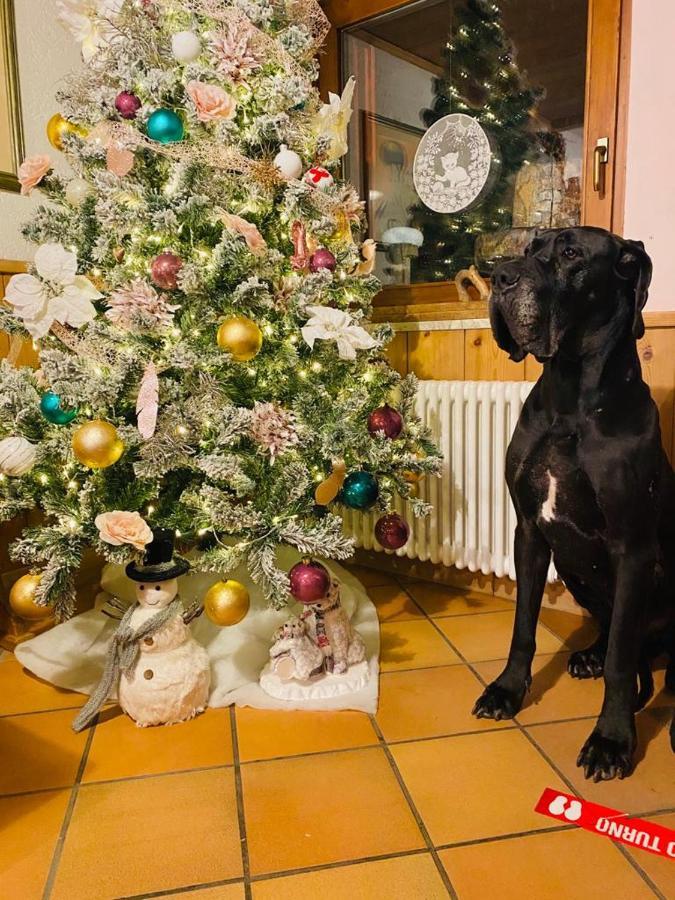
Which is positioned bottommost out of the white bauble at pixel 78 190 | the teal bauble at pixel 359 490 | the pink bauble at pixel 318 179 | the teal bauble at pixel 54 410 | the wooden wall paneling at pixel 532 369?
the teal bauble at pixel 359 490

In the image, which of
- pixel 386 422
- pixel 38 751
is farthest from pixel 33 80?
pixel 38 751

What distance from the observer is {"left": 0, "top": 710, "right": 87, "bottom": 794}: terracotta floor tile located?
126 cm

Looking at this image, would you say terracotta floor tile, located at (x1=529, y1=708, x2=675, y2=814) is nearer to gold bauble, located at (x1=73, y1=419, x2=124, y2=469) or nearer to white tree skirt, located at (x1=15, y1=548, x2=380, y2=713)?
Answer: white tree skirt, located at (x1=15, y1=548, x2=380, y2=713)

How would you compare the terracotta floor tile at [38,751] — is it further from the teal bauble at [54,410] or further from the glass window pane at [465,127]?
the glass window pane at [465,127]

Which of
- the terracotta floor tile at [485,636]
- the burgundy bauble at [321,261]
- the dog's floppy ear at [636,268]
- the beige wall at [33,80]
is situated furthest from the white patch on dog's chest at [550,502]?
the beige wall at [33,80]

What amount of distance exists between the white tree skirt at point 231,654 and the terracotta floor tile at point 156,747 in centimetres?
10

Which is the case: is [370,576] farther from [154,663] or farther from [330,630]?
[154,663]

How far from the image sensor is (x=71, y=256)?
135 cm

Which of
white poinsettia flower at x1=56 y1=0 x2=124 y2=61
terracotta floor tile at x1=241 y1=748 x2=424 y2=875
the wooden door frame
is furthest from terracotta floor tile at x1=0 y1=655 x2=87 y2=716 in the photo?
the wooden door frame

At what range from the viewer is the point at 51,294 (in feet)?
4.56

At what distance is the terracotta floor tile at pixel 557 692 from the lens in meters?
1.45

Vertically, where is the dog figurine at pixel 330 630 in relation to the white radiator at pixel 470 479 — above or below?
below

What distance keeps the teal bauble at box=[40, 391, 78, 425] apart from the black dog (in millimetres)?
887

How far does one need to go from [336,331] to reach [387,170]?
131 cm
